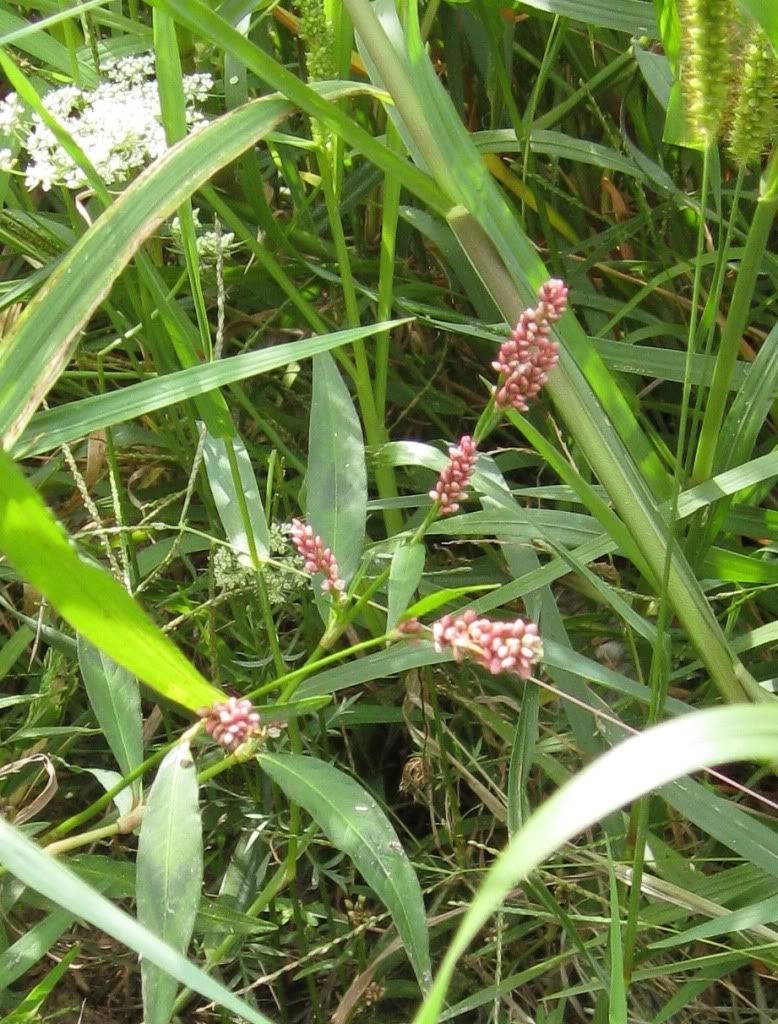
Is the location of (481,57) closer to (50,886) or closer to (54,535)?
(54,535)

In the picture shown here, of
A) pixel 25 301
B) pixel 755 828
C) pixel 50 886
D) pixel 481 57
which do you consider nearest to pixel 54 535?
pixel 50 886

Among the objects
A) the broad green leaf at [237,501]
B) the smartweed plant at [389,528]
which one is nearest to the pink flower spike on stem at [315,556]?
the smartweed plant at [389,528]

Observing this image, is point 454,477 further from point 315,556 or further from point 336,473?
point 336,473

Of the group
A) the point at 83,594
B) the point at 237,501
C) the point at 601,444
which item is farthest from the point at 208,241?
the point at 83,594

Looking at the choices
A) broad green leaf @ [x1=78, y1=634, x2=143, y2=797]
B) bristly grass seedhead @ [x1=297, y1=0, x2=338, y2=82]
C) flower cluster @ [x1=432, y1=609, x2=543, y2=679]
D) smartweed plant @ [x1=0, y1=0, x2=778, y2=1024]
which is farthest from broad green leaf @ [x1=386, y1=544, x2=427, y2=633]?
bristly grass seedhead @ [x1=297, y1=0, x2=338, y2=82]

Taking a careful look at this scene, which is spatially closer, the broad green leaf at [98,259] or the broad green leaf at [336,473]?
the broad green leaf at [98,259]

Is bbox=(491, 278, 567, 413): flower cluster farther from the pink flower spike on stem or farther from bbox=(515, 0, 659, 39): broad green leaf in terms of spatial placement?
bbox=(515, 0, 659, 39): broad green leaf

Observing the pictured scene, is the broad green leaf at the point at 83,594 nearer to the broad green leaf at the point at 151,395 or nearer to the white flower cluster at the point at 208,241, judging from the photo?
the broad green leaf at the point at 151,395
